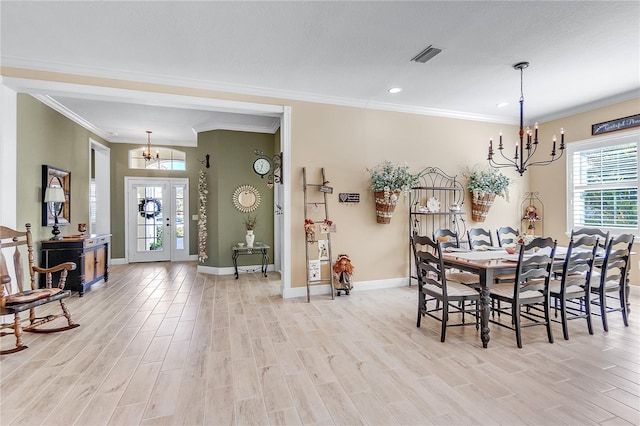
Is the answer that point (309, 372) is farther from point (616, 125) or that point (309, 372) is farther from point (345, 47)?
point (616, 125)

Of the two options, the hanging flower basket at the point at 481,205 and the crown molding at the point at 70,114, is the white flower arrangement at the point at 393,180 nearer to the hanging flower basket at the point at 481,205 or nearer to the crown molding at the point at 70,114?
the hanging flower basket at the point at 481,205

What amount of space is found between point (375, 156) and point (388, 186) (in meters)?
0.62

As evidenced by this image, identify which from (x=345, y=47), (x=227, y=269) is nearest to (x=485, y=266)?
(x=345, y=47)

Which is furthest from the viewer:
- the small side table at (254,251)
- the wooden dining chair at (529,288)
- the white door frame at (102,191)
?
the white door frame at (102,191)

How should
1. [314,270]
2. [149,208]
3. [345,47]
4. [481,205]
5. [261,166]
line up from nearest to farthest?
[345,47]
[314,270]
[481,205]
[261,166]
[149,208]

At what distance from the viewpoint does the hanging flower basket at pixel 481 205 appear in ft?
17.2

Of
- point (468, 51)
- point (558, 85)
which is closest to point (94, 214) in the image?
point (468, 51)

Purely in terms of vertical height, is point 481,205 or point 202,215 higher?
point 481,205

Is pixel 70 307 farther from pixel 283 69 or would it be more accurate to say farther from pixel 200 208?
pixel 283 69

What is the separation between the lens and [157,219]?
7.61 metres

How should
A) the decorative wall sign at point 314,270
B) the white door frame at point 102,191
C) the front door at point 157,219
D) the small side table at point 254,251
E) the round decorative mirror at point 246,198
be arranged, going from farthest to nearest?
1. the front door at point 157,219
2. the white door frame at point 102,191
3. the round decorative mirror at point 246,198
4. the small side table at point 254,251
5. the decorative wall sign at point 314,270

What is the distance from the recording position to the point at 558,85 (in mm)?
4199

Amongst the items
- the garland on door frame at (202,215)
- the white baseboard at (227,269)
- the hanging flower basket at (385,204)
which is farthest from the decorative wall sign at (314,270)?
the garland on door frame at (202,215)

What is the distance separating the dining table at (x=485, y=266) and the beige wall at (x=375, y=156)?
1.63m
